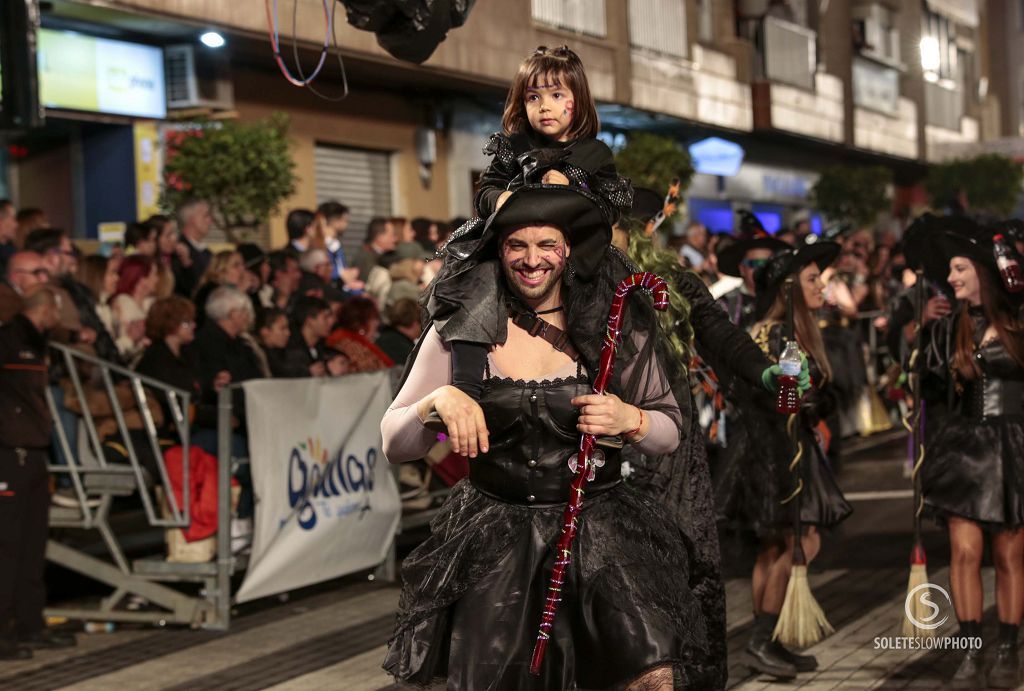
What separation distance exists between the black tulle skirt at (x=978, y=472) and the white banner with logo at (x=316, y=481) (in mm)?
3725

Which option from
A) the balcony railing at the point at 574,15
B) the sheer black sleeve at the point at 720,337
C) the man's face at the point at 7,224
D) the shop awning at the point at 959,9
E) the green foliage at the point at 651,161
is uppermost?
the shop awning at the point at 959,9

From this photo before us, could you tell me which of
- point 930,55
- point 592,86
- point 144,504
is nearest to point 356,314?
point 144,504

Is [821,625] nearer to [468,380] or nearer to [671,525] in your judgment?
[671,525]

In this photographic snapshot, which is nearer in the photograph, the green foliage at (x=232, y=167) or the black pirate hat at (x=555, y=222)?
the black pirate hat at (x=555, y=222)

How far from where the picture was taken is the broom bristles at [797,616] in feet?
24.0

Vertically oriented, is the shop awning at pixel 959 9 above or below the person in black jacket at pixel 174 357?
above

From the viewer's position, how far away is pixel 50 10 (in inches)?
535

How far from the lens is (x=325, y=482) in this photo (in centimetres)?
952

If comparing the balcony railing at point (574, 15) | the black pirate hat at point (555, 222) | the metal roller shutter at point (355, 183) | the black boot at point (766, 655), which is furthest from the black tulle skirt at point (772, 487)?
the balcony railing at point (574, 15)

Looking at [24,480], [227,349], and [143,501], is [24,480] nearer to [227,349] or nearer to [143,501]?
[143,501]

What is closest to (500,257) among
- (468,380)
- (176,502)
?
(468,380)

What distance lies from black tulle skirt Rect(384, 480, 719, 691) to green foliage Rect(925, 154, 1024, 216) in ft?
101

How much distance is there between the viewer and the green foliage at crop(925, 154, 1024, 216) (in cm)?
3425

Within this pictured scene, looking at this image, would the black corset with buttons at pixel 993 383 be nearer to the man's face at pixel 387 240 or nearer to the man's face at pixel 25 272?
the man's face at pixel 25 272
